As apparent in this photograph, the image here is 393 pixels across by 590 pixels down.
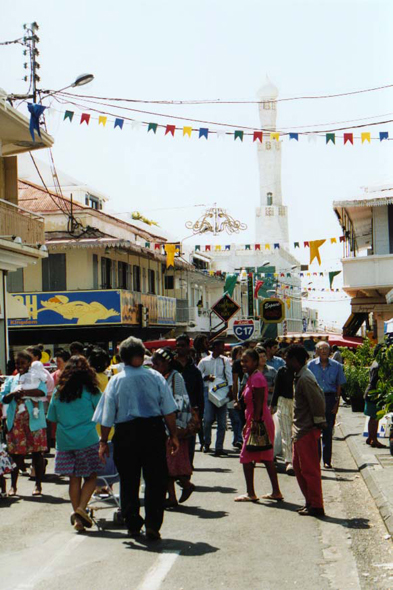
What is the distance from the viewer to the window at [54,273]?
126 ft

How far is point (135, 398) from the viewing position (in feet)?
24.1

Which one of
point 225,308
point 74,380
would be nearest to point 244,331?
point 225,308

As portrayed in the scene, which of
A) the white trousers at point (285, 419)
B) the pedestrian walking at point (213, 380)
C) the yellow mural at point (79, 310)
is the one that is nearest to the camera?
the white trousers at point (285, 419)

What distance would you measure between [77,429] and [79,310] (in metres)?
29.9

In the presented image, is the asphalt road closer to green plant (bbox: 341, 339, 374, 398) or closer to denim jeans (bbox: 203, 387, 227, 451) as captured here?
denim jeans (bbox: 203, 387, 227, 451)

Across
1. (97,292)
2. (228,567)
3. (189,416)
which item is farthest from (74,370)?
(97,292)

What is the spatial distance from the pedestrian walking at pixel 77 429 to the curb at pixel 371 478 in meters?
2.75

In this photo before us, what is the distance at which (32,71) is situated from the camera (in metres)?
24.8

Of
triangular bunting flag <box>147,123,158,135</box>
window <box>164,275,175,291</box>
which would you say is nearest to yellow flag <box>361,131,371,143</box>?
triangular bunting flag <box>147,123,158,135</box>

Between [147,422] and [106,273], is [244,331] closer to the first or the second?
[106,273]

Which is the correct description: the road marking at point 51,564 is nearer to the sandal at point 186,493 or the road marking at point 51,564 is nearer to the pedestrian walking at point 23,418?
the sandal at point 186,493

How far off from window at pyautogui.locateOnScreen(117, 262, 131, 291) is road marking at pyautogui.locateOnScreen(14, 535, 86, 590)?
3344 cm

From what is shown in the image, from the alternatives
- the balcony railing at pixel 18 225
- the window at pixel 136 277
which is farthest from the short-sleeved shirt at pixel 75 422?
the window at pixel 136 277

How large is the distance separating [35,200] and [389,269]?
1997 centimetres
